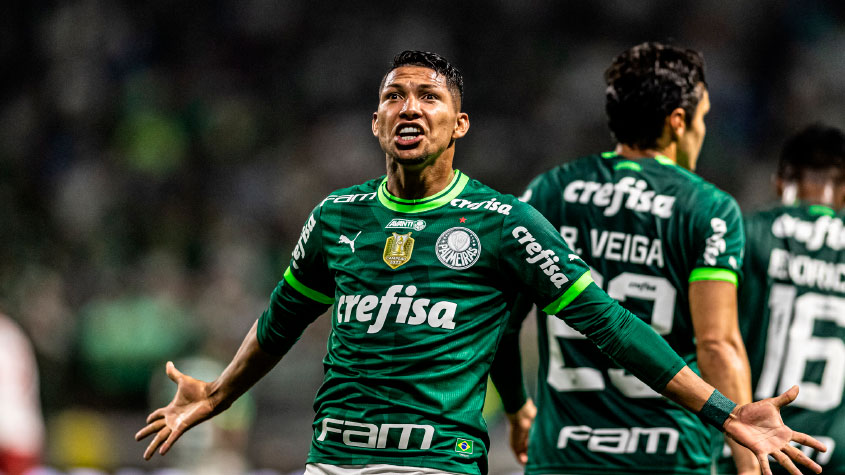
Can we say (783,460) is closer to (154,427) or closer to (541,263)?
(541,263)

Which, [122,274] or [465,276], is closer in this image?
[465,276]

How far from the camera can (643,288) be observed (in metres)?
4.14

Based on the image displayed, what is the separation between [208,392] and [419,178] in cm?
119

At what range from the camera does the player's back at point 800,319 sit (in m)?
4.77

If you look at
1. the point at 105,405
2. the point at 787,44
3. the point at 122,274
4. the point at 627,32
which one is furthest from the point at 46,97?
the point at 787,44

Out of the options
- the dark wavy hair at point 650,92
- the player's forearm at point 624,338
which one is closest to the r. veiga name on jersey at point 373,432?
the player's forearm at point 624,338

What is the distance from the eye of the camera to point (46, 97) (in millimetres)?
14805

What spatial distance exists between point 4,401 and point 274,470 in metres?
3.63

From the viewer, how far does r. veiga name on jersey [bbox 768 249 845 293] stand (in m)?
4.78

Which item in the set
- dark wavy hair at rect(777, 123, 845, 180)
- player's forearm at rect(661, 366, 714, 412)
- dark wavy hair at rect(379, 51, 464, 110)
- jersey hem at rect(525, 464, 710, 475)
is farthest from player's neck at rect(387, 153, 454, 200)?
dark wavy hair at rect(777, 123, 845, 180)

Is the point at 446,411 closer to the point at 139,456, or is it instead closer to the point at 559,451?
the point at 559,451

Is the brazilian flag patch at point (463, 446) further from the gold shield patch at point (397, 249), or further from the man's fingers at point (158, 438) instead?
the man's fingers at point (158, 438)

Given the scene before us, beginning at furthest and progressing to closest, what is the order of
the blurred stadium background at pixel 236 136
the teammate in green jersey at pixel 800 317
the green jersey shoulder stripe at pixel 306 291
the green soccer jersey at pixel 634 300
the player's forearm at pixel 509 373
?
the blurred stadium background at pixel 236 136
the teammate in green jersey at pixel 800 317
the player's forearm at pixel 509 373
the green soccer jersey at pixel 634 300
the green jersey shoulder stripe at pixel 306 291

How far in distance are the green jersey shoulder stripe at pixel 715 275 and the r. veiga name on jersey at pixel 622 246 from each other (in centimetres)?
17
